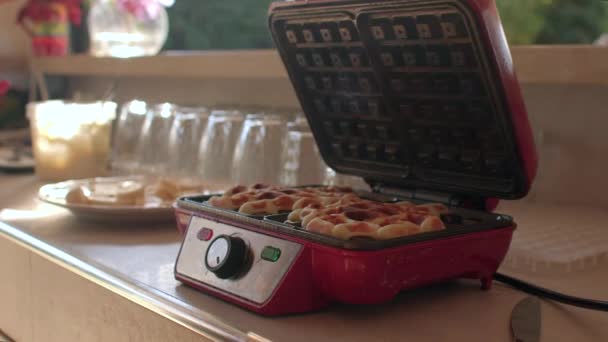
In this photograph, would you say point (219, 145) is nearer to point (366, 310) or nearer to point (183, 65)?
point (183, 65)

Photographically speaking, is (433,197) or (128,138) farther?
(128,138)

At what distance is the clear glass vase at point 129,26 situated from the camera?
2.52m

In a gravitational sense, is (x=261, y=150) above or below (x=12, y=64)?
above

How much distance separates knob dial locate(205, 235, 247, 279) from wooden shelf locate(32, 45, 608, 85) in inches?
29.5

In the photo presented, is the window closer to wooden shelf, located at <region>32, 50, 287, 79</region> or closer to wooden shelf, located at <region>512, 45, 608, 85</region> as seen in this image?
wooden shelf, located at <region>32, 50, 287, 79</region>

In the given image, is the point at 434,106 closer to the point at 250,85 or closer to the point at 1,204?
the point at 1,204

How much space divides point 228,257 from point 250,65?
42.7 inches

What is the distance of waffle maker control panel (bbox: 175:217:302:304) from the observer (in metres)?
0.83

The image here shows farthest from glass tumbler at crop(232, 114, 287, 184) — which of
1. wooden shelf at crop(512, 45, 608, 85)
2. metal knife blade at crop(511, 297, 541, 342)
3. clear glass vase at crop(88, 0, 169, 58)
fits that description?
clear glass vase at crop(88, 0, 169, 58)

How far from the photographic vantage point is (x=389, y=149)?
1.14 meters

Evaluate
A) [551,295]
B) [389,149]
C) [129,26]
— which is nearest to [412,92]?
[389,149]

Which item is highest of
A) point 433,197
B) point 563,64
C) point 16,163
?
point 563,64

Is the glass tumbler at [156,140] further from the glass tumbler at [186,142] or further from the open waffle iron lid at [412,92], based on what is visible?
the open waffle iron lid at [412,92]

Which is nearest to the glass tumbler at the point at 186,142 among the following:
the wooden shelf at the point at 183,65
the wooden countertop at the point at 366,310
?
the wooden shelf at the point at 183,65
